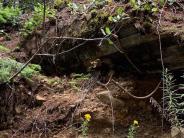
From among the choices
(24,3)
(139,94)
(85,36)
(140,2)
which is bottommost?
(139,94)

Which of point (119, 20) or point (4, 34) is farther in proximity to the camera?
point (4, 34)

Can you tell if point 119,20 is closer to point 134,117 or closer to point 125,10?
point 125,10

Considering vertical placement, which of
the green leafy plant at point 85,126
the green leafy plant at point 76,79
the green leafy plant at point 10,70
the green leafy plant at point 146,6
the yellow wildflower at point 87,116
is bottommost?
the green leafy plant at point 85,126

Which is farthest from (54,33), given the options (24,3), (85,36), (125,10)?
(24,3)

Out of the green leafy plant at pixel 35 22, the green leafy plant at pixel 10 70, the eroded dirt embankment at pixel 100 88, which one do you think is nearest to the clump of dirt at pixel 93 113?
the eroded dirt embankment at pixel 100 88

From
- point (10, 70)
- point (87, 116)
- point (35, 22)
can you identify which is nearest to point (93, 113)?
point (87, 116)

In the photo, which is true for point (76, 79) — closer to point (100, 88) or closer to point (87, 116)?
point (100, 88)

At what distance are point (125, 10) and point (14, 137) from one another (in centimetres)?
224

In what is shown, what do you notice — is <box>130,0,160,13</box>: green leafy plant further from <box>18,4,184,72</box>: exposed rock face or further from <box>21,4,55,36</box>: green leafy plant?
<box>21,4,55,36</box>: green leafy plant

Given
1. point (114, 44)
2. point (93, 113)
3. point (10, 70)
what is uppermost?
point (114, 44)

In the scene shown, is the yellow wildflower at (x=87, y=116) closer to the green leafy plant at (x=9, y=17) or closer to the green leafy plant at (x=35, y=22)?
the green leafy plant at (x=35, y=22)

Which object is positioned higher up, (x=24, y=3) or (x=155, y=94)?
(x=24, y=3)

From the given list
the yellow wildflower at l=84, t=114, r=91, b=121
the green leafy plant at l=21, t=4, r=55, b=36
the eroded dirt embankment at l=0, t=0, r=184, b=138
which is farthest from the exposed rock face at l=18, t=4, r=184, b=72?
the yellow wildflower at l=84, t=114, r=91, b=121

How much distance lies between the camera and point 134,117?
15.9ft
